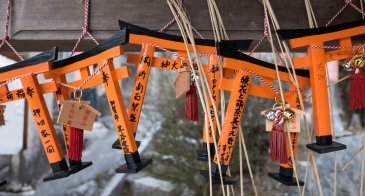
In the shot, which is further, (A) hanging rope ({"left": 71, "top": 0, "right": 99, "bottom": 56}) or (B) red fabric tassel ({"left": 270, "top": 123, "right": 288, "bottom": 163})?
(A) hanging rope ({"left": 71, "top": 0, "right": 99, "bottom": 56})

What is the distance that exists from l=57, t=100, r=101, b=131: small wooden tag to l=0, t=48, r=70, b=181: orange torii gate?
2.4 inches

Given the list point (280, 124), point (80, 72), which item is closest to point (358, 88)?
point (280, 124)

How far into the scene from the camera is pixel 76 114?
0.77 meters

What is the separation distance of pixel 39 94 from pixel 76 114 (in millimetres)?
100

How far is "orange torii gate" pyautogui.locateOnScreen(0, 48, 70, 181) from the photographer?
773mm

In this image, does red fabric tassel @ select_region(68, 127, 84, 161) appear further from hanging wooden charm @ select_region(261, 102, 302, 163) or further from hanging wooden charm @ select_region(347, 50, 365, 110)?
hanging wooden charm @ select_region(347, 50, 365, 110)

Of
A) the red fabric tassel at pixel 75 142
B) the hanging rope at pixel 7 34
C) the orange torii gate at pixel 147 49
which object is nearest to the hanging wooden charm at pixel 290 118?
the orange torii gate at pixel 147 49

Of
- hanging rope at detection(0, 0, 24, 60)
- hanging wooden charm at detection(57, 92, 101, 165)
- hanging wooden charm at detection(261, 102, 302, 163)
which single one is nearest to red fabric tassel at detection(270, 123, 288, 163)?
hanging wooden charm at detection(261, 102, 302, 163)

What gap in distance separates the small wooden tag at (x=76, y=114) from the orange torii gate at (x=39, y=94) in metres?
0.06

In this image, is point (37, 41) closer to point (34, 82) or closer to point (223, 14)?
point (34, 82)

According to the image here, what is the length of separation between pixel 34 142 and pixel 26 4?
2.95 metres

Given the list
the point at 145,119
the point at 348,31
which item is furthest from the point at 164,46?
the point at 145,119

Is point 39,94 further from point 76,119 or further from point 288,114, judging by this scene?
point 288,114

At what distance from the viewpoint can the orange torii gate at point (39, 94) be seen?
2.54 ft
